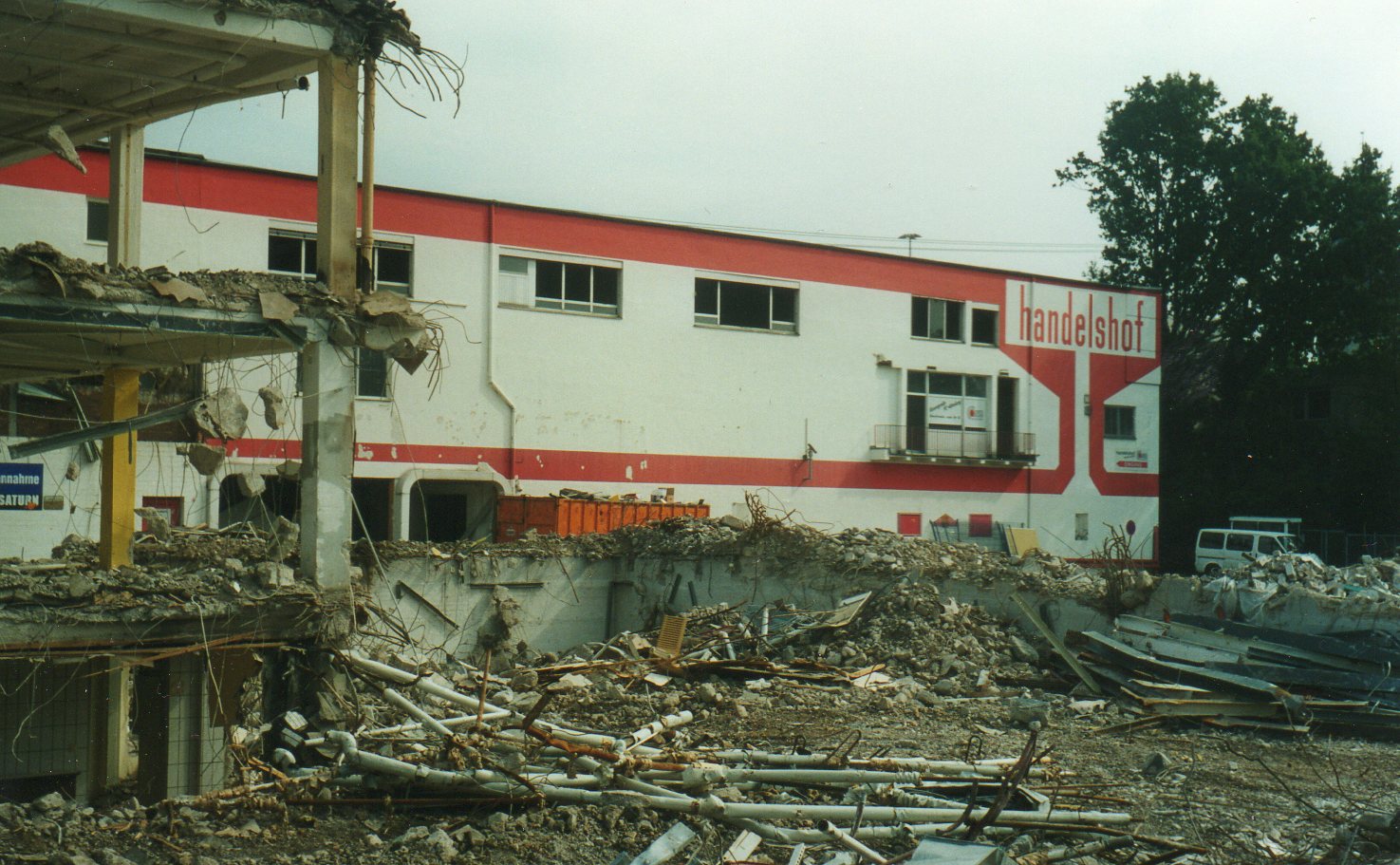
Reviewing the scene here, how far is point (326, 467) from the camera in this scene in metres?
8.69

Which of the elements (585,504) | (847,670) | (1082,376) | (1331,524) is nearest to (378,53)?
(847,670)

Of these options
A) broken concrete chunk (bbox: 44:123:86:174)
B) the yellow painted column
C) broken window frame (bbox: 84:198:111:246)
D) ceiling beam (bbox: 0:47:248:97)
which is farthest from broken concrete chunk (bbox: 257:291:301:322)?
broken window frame (bbox: 84:198:111:246)

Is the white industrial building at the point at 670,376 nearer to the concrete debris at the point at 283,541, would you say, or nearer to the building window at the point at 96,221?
the building window at the point at 96,221

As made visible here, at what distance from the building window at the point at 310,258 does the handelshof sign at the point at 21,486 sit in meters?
5.88

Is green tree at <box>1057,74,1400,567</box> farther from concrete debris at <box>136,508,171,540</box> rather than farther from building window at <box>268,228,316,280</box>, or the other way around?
concrete debris at <box>136,508,171,540</box>

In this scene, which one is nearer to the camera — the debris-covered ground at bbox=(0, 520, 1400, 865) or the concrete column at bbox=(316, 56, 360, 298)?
the debris-covered ground at bbox=(0, 520, 1400, 865)

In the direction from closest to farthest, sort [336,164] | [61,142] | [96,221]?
[336,164] → [61,142] → [96,221]

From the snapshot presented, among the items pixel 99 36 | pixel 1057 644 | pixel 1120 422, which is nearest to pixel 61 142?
pixel 99 36

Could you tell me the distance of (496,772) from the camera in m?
7.30

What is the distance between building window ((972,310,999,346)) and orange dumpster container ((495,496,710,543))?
12311 millimetres

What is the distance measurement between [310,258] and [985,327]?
17962 mm

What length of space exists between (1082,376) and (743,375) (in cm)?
1133

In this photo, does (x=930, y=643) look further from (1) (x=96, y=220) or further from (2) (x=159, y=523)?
(1) (x=96, y=220)

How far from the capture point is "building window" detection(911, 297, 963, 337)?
1240 inches
